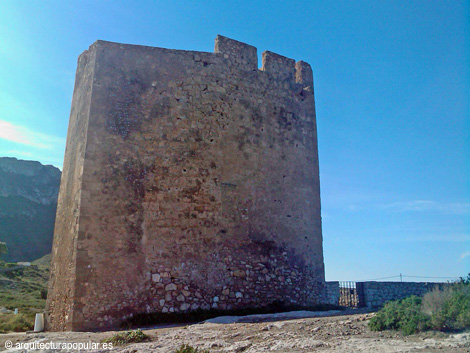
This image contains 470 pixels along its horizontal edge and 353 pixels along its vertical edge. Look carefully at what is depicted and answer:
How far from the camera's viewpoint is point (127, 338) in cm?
648

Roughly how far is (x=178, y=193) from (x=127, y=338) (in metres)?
4.02

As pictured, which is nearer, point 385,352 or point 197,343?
point 385,352

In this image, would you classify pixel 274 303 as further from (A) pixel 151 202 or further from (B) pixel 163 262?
(A) pixel 151 202

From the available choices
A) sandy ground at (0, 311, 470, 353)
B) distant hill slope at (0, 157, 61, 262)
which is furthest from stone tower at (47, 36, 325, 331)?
distant hill slope at (0, 157, 61, 262)

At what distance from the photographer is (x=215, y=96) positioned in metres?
10.9

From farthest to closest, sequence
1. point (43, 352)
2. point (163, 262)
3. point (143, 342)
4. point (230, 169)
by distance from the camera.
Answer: point (230, 169)
point (163, 262)
point (143, 342)
point (43, 352)

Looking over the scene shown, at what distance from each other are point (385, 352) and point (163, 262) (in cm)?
554

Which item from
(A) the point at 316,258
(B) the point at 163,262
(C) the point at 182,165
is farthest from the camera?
(A) the point at 316,258

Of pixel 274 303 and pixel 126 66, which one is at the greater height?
pixel 126 66

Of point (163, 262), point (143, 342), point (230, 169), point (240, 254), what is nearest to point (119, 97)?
point (230, 169)

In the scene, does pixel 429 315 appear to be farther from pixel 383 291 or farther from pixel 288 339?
pixel 383 291

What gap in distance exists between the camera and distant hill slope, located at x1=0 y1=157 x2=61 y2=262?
1731 inches

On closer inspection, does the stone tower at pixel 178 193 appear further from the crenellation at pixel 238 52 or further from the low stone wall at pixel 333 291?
the low stone wall at pixel 333 291

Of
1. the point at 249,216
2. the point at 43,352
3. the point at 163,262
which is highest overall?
the point at 249,216
